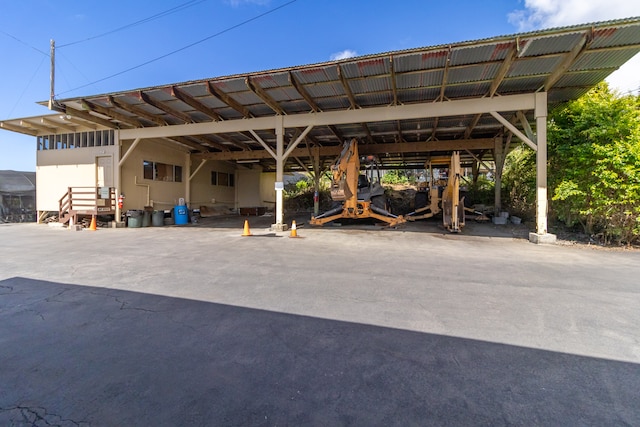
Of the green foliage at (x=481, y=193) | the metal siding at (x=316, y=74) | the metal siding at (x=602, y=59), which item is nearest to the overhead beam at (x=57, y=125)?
the metal siding at (x=316, y=74)

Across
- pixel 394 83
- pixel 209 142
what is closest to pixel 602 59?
pixel 394 83

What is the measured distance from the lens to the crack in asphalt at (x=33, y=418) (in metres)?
1.72

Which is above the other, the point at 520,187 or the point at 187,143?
the point at 187,143

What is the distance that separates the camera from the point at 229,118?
12.5m

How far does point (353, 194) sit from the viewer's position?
38.7ft

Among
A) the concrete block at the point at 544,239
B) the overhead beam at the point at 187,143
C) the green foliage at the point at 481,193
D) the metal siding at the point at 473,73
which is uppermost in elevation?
the metal siding at the point at 473,73

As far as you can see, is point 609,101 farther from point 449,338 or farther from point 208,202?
point 208,202

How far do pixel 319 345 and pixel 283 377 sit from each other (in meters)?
0.55

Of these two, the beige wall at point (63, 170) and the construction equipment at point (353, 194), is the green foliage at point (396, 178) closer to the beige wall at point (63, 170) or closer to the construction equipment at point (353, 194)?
the construction equipment at point (353, 194)

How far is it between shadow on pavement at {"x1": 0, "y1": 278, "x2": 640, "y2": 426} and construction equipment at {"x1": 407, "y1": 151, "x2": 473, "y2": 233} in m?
8.91

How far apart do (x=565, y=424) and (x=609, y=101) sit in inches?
431

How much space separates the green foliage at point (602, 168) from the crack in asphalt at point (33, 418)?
10745mm

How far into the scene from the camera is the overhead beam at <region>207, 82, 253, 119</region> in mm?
9635

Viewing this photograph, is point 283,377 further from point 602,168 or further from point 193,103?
point 193,103
